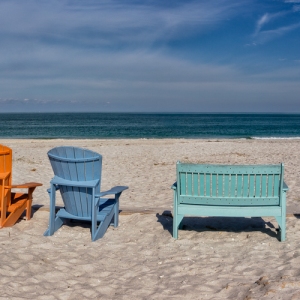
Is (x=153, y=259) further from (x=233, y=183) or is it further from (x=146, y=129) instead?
(x=146, y=129)

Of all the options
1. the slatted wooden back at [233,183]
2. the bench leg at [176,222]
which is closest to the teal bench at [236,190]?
the slatted wooden back at [233,183]

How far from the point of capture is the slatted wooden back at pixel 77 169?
4.68m

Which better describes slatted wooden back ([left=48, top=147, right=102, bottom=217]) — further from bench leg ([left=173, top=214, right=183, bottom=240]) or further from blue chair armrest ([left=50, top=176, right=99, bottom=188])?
bench leg ([left=173, top=214, right=183, bottom=240])

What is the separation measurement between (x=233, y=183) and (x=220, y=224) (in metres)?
1.22

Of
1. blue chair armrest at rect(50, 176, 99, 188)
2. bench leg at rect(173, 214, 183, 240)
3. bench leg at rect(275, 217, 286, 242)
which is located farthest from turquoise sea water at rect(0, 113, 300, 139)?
bench leg at rect(275, 217, 286, 242)

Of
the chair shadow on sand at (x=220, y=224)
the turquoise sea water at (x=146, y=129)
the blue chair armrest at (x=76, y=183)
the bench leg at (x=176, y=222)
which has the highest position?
the blue chair armrest at (x=76, y=183)

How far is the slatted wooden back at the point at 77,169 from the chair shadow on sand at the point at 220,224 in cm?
122

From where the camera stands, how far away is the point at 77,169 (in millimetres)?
4688

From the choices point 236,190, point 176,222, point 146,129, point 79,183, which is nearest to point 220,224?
point 176,222

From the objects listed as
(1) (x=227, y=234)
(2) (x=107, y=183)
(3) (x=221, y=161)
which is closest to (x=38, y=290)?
(1) (x=227, y=234)

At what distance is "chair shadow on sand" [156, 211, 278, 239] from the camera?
203 inches

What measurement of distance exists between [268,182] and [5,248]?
310cm

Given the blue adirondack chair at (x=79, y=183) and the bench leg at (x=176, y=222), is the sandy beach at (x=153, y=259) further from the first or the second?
the blue adirondack chair at (x=79, y=183)

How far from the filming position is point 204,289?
3412 millimetres
